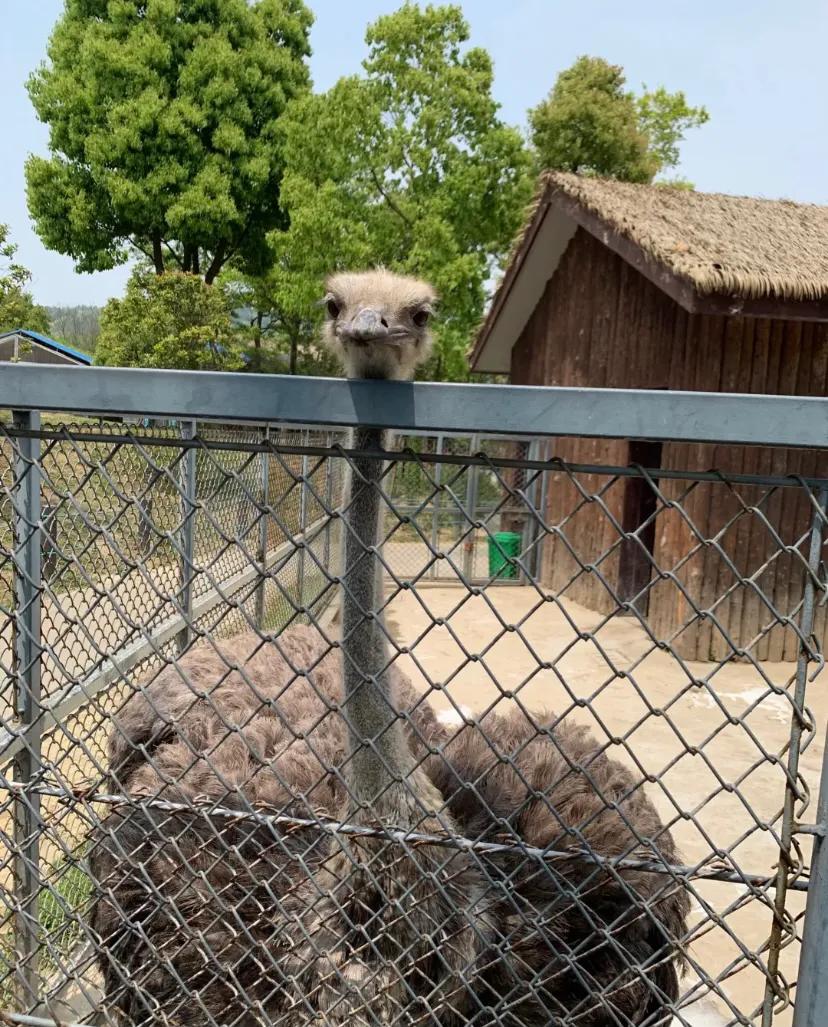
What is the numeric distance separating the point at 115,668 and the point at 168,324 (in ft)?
55.2

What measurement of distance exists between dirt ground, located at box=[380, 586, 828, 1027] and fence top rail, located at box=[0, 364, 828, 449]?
336 millimetres

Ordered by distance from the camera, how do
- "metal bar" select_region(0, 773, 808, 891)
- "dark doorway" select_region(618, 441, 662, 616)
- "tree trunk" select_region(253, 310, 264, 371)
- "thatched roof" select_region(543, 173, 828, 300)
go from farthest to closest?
1. "tree trunk" select_region(253, 310, 264, 371)
2. "dark doorway" select_region(618, 441, 662, 616)
3. "thatched roof" select_region(543, 173, 828, 300)
4. "metal bar" select_region(0, 773, 808, 891)

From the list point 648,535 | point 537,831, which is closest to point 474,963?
point 537,831

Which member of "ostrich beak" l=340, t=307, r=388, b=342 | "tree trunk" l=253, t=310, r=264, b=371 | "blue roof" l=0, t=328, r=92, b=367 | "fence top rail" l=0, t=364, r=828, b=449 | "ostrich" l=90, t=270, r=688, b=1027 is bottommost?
"ostrich" l=90, t=270, r=688, b=1027

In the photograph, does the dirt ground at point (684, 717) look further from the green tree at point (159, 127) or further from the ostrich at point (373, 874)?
the green tree at point (159, 127)

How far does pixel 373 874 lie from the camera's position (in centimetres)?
187

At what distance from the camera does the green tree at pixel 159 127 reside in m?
20.8

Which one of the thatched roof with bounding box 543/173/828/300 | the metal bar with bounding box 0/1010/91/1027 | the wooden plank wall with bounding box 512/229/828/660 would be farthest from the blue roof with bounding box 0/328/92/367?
the metal bar with bounding box 0/1010/91/1027

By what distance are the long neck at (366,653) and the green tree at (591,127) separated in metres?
20.1

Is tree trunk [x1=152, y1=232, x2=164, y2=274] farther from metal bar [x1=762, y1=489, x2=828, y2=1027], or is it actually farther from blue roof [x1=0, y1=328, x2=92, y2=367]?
metal bar [x1=762, y1=489, x2=828, y2=1027]

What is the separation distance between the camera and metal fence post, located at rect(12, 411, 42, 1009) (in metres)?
1.83

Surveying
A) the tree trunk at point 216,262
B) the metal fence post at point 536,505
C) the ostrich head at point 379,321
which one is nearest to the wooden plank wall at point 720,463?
the metal fence post at point 536,505

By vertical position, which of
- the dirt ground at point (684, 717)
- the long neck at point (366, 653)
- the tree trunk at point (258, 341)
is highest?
the tree trunk at point (258, 341)

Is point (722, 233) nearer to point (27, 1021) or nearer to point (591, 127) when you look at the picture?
point (27, 1021)
